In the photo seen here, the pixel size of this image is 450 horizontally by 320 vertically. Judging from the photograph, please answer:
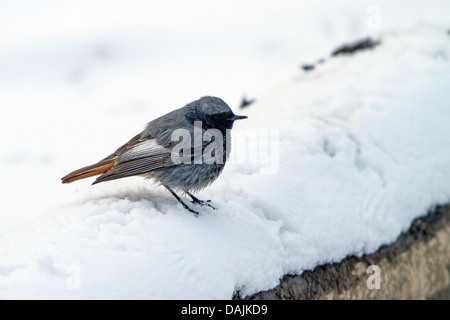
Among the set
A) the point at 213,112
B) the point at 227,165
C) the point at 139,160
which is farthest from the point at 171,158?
the point at 227,165

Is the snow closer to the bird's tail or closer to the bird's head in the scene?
the bird's tail

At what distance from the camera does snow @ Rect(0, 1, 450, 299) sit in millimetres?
2318

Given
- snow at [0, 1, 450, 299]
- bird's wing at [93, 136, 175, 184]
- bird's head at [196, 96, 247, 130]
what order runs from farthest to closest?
1. bird's head at [196, 96, 247, 130]
2. bird's wing at [93, 136, 175, 184]
3. snow at [0, 1, 450, 299]

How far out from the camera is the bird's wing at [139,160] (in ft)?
9.06

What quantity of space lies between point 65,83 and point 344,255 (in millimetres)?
5564

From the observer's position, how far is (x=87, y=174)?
287 centimetres

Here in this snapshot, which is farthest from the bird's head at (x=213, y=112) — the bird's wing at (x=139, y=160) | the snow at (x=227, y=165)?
the snow at (x=227, y=165)

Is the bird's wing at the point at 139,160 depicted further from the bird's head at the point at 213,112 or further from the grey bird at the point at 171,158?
the bird's head at the point at 213,112

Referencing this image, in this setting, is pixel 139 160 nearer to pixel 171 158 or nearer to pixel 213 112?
pixel 171 158

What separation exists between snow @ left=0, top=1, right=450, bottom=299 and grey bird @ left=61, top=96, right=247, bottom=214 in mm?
148

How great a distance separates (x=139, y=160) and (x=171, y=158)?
18 cm

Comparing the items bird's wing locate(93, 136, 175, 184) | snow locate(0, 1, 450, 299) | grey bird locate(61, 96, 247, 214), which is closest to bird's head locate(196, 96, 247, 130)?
grey bird locate(61, 96, 247, 214)

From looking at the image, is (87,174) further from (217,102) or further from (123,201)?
(217,102)

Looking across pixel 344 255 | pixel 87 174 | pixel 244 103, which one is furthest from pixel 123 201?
pixel 244 103
